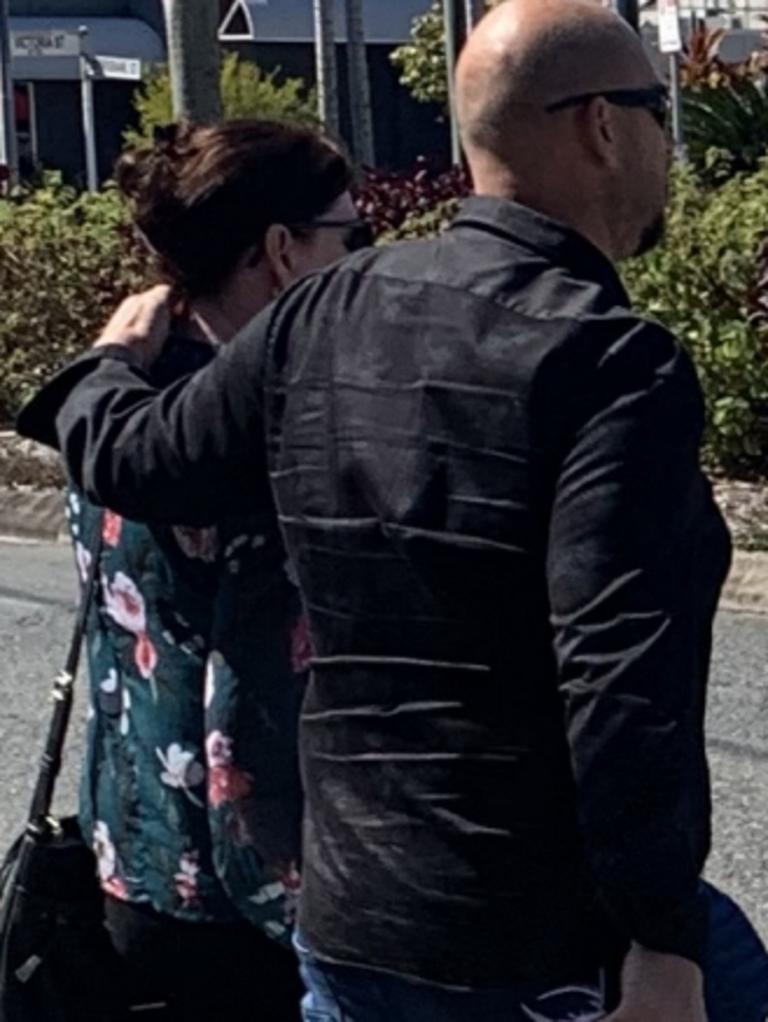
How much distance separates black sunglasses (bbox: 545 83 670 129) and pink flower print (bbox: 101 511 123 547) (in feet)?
→ 2.89

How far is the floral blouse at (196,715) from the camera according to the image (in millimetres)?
3055

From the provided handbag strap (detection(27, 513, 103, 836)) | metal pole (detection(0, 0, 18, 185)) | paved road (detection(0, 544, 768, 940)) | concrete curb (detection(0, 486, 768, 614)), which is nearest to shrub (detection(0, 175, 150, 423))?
concrete curb (detection(0, 486, 768, 614))

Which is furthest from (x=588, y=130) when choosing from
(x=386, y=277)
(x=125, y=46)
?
(x=125, y=46)

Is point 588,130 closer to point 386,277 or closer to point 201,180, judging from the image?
point 386,277

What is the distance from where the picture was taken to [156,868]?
3180 millimetres

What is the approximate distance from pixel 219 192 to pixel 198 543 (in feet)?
1.37

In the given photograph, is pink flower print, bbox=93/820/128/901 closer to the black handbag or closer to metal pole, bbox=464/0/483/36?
the black handbag

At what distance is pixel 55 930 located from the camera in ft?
10.7

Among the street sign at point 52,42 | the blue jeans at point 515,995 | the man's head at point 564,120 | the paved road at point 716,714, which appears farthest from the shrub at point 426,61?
the man's head at point 564,120

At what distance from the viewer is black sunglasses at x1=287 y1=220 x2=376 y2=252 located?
325 centimetres

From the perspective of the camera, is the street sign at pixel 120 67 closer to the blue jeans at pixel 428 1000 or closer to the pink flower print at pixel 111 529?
the pink flower print at pixel 111 529

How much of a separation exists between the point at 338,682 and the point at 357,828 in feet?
0.47

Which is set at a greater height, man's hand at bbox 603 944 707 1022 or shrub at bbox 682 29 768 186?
shrub at bbox 682 29 768 186

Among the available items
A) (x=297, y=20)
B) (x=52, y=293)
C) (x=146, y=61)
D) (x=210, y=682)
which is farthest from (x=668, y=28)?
(x=146, y=61)
